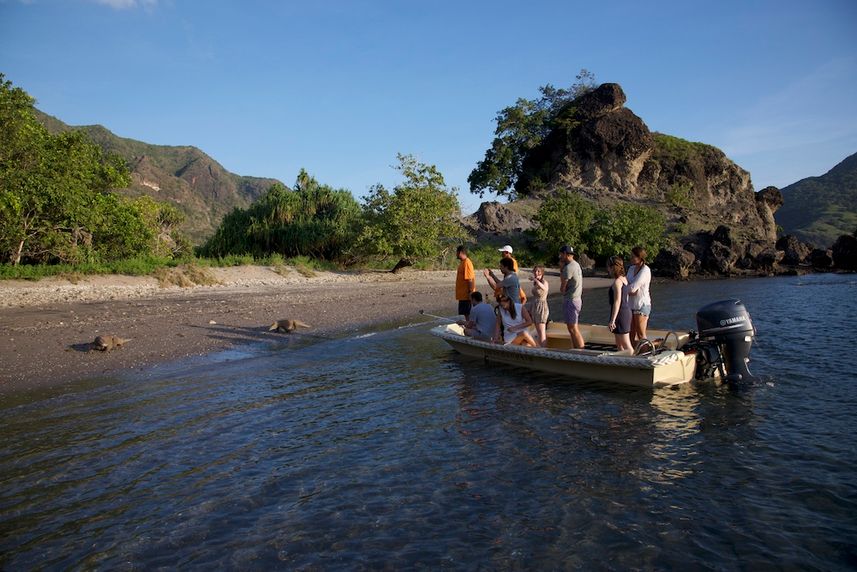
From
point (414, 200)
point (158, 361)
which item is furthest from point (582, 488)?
point (414, 200)

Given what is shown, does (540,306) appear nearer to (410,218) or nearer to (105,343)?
(105,343)

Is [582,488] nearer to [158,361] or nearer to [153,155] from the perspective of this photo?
[158,361]

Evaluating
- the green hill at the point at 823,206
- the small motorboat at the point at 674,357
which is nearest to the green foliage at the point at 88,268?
the small motorboat at the point at 674,357

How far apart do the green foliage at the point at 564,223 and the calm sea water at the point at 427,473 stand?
3303cm

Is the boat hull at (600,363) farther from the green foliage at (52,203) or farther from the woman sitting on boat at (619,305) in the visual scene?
the green foliage at (52,203)

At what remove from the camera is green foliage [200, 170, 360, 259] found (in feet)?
110

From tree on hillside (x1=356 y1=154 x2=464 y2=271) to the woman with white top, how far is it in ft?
70.5

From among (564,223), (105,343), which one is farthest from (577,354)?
(564,223)

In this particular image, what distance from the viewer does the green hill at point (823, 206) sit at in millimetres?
93875

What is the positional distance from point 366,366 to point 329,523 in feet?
22.6

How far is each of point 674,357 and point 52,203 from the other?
23.0 metres

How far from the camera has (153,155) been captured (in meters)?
132

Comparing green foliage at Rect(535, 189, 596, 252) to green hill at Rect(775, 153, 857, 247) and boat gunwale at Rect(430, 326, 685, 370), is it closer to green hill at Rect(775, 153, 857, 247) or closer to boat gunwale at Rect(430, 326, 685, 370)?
boat gunwale at Rect(430, 326, 685, 370)

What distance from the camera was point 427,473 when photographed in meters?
6.57
